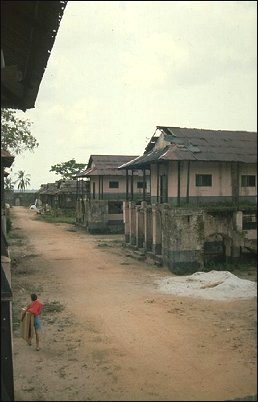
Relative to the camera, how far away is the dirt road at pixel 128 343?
28.1 ft

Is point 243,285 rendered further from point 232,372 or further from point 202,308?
point 232,372

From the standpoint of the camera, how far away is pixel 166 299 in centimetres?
1608

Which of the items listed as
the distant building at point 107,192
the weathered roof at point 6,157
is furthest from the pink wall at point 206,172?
the distant building at point 107,192

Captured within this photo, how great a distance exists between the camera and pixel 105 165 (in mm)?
40781

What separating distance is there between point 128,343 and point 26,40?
8.14 m

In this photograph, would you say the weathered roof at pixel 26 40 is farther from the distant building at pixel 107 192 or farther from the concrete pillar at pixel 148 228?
the distant building at pixel 107 192

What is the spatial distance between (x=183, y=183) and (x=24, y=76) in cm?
1641

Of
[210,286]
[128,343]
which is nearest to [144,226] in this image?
[210,286]

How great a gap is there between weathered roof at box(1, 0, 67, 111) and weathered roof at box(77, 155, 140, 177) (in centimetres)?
3111

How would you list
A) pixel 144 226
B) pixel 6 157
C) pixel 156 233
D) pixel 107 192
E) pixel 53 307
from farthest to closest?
pixel 107 192, pixel 144 226, pixel 156 233, pixel 53 307, pixel 6 157

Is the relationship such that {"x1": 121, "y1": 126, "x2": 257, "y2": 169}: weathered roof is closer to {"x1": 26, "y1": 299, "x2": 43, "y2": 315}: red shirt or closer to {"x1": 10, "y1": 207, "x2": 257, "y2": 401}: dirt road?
{"x1": 10, "y1": 207, "x2": 257, "y2": 401}: dirt road

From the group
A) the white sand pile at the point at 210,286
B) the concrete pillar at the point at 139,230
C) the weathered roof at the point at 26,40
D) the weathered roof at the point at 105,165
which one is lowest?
the white sand pile at the point at 210,286

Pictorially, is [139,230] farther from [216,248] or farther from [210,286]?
[210,286]

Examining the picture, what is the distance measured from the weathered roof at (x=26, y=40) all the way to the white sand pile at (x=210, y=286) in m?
11.3
